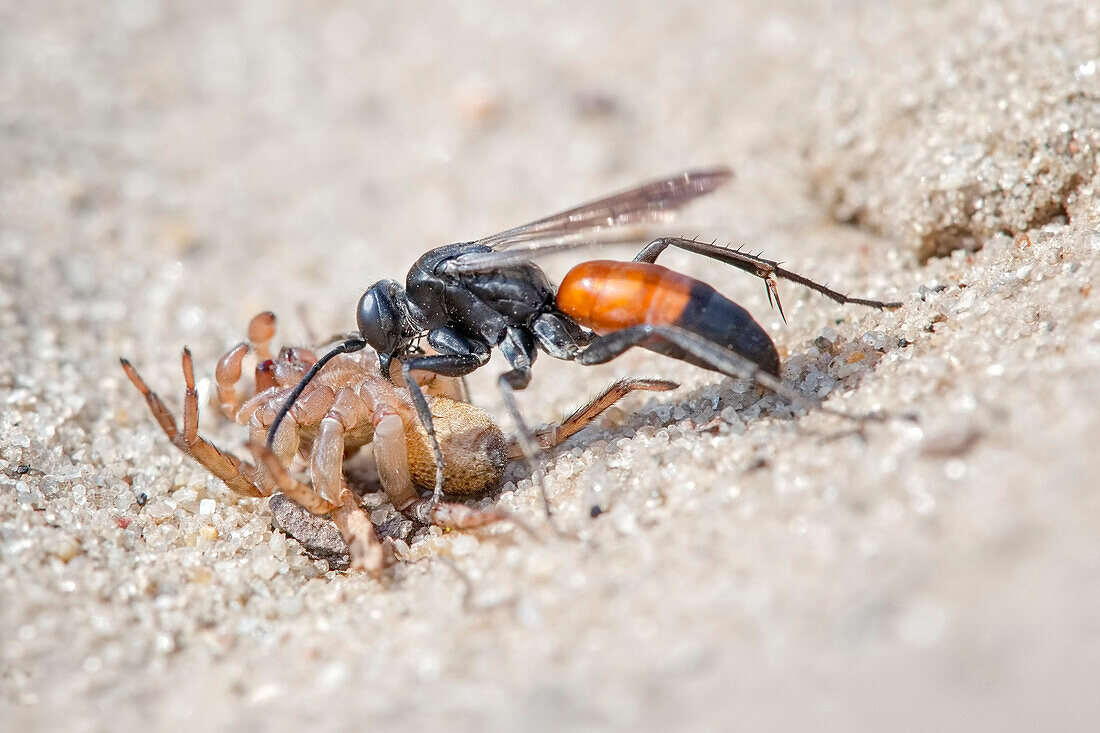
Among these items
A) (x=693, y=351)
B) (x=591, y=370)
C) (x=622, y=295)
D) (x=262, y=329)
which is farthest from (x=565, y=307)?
(x=262, y=329)

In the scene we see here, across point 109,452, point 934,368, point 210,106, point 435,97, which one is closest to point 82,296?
point 109,452

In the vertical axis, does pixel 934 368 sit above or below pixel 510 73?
below

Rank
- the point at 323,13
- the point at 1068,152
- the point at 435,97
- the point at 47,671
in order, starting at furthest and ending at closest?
1. the point at 323,13
2. the point at 435,97
3. the point at 1068,152
4. the point at 47,671

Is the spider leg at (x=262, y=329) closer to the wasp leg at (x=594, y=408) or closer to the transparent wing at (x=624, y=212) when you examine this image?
the transparent wing at (x=624, y=212)

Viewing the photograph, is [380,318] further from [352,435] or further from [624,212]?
[624,212]

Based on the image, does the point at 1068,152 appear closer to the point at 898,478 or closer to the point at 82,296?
the point at 898,478

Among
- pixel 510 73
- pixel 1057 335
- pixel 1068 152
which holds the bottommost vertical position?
pixel 1057 335
